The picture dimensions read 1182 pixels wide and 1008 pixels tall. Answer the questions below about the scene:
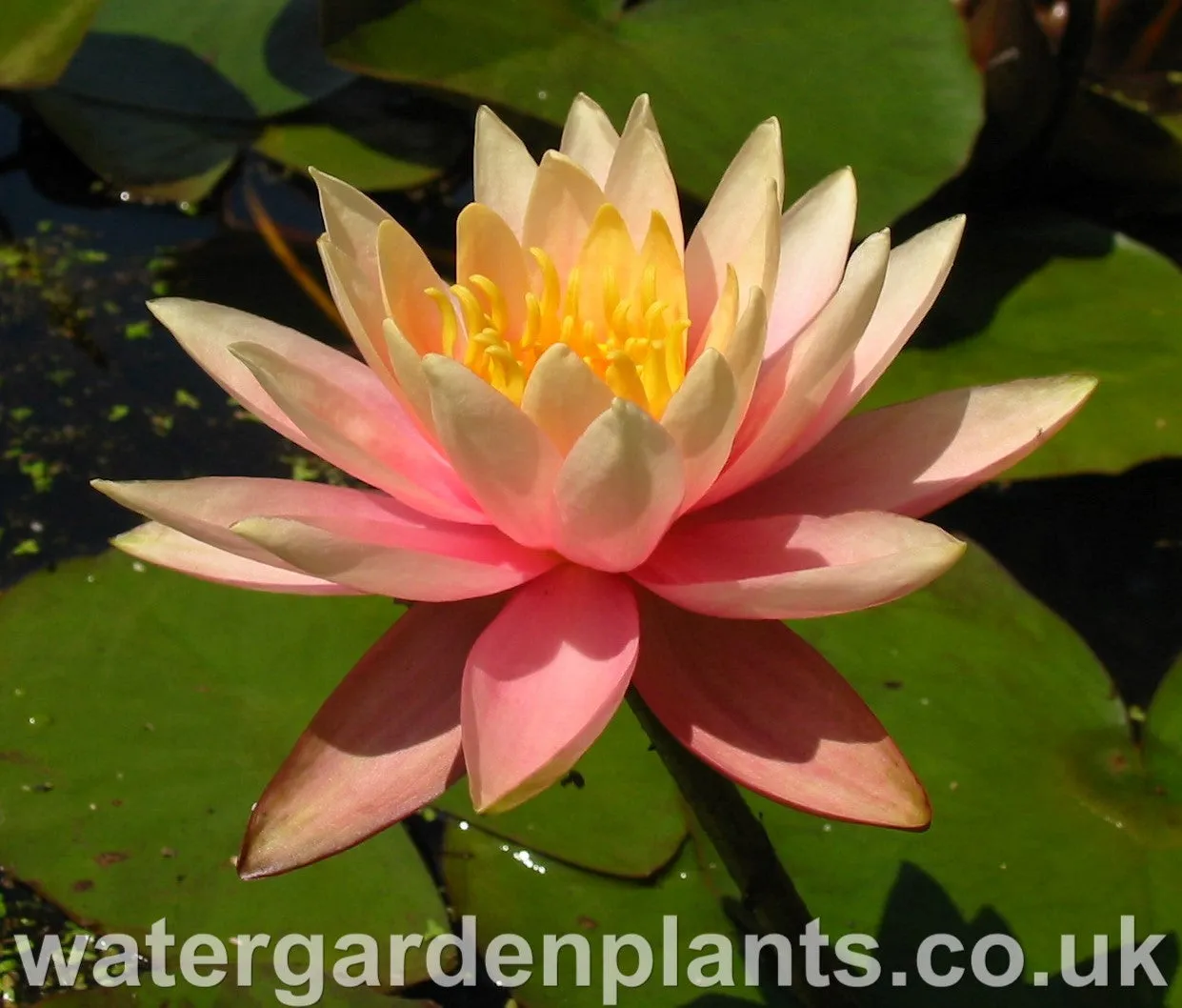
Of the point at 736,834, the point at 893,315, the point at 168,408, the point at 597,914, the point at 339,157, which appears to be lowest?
the point at 597,914

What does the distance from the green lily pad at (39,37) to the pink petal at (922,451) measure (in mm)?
1745

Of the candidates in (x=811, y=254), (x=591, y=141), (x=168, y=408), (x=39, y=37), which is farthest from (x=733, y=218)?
(x=39, y=37)

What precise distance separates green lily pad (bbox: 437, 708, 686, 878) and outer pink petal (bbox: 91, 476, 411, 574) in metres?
0.52

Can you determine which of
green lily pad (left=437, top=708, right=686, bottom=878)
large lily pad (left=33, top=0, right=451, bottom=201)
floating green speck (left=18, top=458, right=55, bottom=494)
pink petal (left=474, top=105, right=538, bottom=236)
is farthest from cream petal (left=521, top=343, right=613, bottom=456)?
large lily pad (left=33, top=0, right=451, bottom=201)

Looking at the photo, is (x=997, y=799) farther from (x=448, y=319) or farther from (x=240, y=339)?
(x=240, y=339)

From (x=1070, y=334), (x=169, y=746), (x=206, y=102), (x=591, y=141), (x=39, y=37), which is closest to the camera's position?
(x=591, y=141)

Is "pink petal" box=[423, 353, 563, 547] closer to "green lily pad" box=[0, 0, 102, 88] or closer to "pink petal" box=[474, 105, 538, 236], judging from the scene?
"pink petal" box=[474, 105, 538, 236]

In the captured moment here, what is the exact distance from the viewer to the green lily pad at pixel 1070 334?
1.70 metres

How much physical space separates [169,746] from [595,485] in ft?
3.12

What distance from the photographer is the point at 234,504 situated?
37.6 inches

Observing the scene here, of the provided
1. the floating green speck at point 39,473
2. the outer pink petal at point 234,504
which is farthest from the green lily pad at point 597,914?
the floating green speck at point 39,473

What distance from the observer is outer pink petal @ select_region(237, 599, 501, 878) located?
0.88 meters

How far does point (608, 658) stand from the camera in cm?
85

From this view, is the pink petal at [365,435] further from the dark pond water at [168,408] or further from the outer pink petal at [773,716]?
the dark pond water at [168,408]
